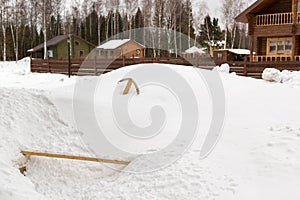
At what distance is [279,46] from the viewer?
18.3m

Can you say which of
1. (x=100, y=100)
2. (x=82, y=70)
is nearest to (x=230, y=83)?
(x=100, y=100)

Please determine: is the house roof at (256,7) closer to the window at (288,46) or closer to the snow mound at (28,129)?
the window at (288,46)

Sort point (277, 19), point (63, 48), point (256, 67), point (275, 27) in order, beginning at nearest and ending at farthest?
point (256, 67) < point (275, 27) < point (277, 19) < point (63, 48)

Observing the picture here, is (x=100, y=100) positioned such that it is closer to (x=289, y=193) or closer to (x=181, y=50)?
(x=289, y=193)

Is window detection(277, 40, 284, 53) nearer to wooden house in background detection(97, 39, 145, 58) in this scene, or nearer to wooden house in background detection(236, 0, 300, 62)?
wooden house in background detection(236, 0, 300, 62)

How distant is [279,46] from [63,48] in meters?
26.6

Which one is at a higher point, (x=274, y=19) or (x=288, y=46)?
(x=274, y=19)

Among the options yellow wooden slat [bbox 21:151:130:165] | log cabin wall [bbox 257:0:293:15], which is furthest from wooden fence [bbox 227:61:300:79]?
yellow wooden slat [bbox 21:151:130:165]

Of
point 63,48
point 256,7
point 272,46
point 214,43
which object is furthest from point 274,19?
point 63,48

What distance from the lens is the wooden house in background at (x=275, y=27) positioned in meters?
16.5

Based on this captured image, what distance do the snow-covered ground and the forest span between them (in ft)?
80.5

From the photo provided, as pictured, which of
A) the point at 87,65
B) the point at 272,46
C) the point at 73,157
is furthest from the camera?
the point at 87,65

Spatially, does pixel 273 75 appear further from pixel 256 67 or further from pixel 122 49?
pixel 122 49

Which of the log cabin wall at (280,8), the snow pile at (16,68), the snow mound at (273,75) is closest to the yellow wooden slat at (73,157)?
the snow mound at (273,75)
